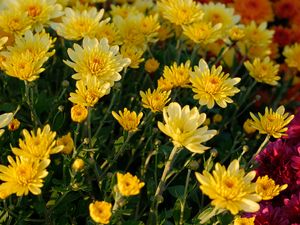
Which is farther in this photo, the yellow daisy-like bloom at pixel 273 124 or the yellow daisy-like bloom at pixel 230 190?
the yellow daisy-like bloom at pixel 273 124

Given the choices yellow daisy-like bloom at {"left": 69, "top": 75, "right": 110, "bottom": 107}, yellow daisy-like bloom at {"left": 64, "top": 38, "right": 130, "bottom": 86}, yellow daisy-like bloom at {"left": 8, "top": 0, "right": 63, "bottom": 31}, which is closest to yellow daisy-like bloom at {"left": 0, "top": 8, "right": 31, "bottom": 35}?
yellow daisy-like bloom at {"left": 8, "top": 0, "right": 63, "bottom": 31}

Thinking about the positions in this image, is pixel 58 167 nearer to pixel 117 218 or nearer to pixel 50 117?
pixel 50 117

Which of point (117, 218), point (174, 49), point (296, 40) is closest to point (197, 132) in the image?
point (117, 218)

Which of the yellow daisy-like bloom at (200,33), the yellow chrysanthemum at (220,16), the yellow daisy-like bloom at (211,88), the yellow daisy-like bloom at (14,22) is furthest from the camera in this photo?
the yellow chrysanthemum at (220,16)

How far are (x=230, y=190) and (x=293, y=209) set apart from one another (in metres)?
0.31

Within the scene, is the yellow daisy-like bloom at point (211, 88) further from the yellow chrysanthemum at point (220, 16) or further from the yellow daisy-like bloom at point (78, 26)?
the yellow chrysanthemum at point (220, 16)

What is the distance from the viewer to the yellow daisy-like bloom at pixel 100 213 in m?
1.11

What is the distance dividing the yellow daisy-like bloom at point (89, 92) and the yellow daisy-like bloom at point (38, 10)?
0.43m

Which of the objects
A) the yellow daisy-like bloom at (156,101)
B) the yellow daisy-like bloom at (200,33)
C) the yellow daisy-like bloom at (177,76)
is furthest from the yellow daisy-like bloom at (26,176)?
the yellow daisy-like bloom at (200,33)

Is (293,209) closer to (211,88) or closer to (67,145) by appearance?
(211,88)

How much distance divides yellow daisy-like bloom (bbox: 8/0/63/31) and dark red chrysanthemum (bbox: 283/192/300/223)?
36.8 inches

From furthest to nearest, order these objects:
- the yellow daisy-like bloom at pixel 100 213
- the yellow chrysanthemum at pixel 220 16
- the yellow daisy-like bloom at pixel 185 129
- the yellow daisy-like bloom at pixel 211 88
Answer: the yellow chrysanthemum at pixel 220 16 → the yellow daisy-like bloom at pixel 211 88 → the yellow daisy-like bloom at pixel 185 129 → the yellow daisy-like bloom at pixel 100 213

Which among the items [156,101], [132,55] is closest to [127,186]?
[156,101]

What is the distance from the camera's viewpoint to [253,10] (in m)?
2.72
